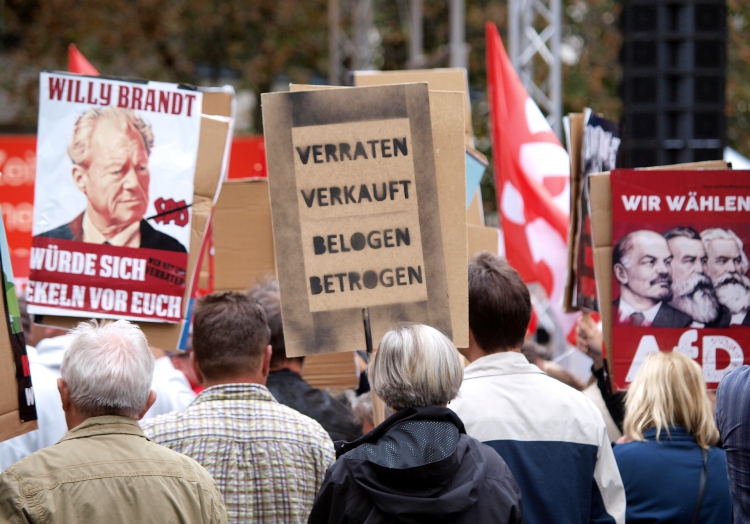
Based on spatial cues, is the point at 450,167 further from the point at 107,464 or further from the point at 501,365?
the point at 107,464

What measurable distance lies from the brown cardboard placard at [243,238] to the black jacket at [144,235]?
86 centimetres

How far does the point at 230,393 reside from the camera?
2.83 metres

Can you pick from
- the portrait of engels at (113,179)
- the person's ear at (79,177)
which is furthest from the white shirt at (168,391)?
the person's ear at (79,177)

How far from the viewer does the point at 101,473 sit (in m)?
2.17

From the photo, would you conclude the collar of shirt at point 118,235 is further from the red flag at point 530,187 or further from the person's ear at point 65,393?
the red flag at point 530,187

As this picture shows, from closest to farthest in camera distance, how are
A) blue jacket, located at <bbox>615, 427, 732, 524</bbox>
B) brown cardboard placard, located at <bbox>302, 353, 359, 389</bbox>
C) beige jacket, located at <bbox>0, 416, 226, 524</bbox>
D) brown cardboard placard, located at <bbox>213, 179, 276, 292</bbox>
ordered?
beige jacket, located at <bbox>0, 416, 226, 524</bbox>
blue jacket, located at <bbox>615, 427, 732, 524</bbox>
brown cardboard placard, located at <bbox>302, 353, 359, 389</bbox>
brown cardboard placard, located at <bbox>213, 179, 276, 292</bbox>

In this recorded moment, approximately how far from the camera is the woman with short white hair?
2119mm

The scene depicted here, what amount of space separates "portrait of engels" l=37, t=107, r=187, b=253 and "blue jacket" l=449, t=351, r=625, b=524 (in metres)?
1.32

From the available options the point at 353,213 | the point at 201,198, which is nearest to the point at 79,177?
the point at 201,198

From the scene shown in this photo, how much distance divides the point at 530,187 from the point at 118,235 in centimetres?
212

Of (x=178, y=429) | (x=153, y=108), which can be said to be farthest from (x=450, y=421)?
(x=153, y=108)

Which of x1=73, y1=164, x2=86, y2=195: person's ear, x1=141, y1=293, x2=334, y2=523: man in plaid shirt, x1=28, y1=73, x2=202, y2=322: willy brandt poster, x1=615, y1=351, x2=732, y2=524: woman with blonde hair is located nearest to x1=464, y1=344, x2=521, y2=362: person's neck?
x1=141, y1=293, x2=334, y2=523: man in plaid shirt

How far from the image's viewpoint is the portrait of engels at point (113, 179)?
3.45 meters

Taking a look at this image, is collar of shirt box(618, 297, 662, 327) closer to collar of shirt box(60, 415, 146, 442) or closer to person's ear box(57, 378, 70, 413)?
collar of shirt box(60, 415, 146, 442)
